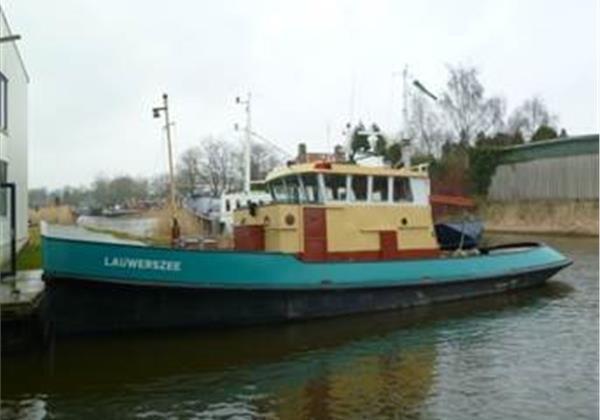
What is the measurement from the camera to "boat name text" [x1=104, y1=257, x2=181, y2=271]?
14.6 meters

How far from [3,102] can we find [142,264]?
9665 millimetres

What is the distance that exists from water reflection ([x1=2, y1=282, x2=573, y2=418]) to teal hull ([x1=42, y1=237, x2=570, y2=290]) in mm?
842

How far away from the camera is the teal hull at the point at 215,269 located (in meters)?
14.5

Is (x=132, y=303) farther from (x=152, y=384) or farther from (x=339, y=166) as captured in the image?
(x=339, y=166)

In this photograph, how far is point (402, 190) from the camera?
60.8ft

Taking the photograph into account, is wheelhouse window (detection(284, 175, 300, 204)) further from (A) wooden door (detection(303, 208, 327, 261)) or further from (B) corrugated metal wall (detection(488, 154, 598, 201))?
(B) corrugated metal wall (detection(488, 154, 598, 201))

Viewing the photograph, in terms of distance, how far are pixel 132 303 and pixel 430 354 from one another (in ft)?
17.0

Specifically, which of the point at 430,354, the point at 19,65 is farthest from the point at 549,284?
the point at 19,65

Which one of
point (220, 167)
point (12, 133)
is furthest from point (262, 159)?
point (12, 133)

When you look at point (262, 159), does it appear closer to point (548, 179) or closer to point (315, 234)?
point (548, 179)

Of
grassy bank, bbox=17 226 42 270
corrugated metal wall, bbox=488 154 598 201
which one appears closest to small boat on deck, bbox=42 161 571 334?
grassy bank, bbox=17 226 42 270

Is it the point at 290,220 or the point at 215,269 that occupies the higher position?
the point at 290,220

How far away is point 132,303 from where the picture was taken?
14.8m

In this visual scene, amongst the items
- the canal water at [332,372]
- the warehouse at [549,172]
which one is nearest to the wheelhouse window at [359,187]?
the canal water at [332,372]
